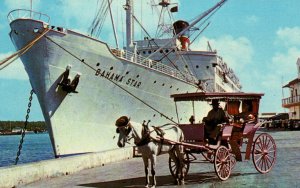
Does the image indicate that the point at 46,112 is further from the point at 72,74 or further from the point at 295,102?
the point at 295,102

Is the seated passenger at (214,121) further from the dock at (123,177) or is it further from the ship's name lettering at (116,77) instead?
the ship's name lettering at (116,77)

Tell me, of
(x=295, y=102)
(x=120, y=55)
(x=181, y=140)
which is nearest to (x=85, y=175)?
(x=181, y=140)

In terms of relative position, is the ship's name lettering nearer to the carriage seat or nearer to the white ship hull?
the white ship hull

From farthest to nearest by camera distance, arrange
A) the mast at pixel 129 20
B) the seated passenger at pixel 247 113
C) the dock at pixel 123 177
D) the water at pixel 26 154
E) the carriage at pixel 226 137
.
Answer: the water at pixel 26 154
the mast at pixel 129 20
the seated passenger at pixel 247 113
the carriage at pixel 226 137
the dock at pixel 123 177

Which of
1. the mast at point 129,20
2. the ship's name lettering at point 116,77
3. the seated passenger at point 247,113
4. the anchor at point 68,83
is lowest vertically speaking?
the seated passenger at point 247,113

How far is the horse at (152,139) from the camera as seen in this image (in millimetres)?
8183

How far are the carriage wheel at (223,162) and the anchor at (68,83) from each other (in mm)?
11687

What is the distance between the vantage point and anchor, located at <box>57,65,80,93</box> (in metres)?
20.1

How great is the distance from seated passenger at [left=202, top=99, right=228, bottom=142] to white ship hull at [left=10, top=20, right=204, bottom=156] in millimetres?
10718

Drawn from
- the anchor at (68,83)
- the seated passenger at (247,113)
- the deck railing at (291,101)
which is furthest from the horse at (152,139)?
the deck railing at (291,101)

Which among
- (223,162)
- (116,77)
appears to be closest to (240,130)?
(223,162)

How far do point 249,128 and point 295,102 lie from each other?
Answer: 2084 inches

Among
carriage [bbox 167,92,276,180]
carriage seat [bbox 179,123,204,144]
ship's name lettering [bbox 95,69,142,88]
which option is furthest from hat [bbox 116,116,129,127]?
ship's name lettering [bbox 95,69,142,88]

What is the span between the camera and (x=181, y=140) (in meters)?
9.84
